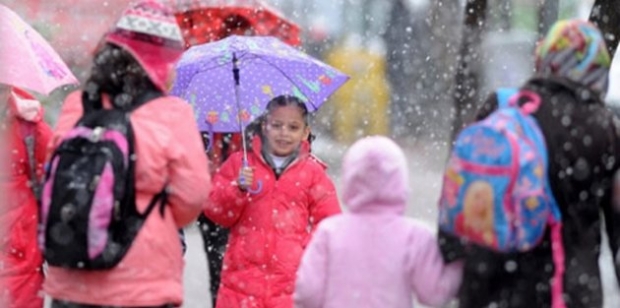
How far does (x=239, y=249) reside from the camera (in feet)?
24.7

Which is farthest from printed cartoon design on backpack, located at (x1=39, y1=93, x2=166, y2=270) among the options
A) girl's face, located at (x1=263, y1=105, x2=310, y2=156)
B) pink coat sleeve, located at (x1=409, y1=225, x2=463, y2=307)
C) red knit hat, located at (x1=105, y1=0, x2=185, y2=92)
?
girl's face, located at (x1=263, y1=105, x2=310, y2=156)

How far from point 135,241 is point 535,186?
1.51 meters

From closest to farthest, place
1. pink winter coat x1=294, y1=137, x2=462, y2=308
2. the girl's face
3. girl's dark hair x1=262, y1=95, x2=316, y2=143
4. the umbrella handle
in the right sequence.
A: pink winter coat x1=294, y1=137, x2=462, y2=308 → the girl's face → girl's dark hair x1=262, y1=95, x2=316, y2=143 → the umbrella handle

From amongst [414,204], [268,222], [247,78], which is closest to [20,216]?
[268,222]

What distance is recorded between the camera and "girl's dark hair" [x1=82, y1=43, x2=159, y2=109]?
595cm

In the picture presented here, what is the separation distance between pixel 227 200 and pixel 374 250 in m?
1.89

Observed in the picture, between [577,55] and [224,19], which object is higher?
[577,55]

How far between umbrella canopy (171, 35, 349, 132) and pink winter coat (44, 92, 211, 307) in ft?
6.19

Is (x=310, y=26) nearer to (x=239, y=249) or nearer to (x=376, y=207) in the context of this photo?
(x=239, y=249)

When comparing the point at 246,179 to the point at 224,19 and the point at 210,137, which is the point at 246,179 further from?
the point at 224,19

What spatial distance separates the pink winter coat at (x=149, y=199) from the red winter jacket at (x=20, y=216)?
3.93 feet

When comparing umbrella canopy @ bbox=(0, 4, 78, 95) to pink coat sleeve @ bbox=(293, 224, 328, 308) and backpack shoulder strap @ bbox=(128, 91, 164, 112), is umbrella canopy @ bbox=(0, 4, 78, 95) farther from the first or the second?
pink coat sleeve @ bbox=(293, 224, 328, 308)

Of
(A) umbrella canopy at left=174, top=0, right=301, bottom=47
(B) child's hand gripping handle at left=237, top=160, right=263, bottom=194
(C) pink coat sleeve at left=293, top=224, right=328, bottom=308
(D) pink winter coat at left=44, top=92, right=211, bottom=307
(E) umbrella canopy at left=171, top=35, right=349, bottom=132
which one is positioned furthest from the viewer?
(A) umbrella canopy at left=174, top=0, right=301, bottom=47

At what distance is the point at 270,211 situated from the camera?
748 centimetres
